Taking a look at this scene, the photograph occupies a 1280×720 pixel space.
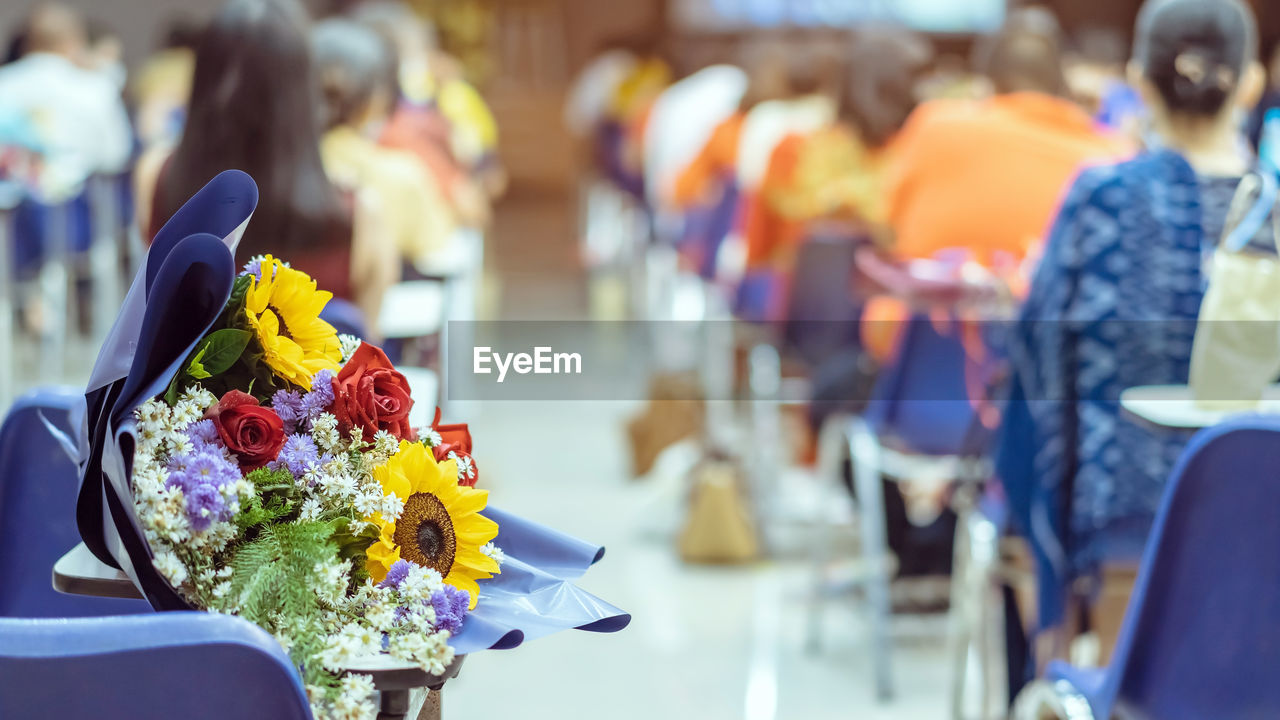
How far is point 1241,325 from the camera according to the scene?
1683 mm

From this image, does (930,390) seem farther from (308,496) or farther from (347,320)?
(308,496)

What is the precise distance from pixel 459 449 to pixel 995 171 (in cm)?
235

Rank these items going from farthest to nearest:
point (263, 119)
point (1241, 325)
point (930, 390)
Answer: point (930, 390) < point (263, 119) < point (1241, 325)

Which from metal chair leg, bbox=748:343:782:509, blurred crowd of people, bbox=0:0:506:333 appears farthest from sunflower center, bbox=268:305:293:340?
metal chair leg, bbox=748:343:782:509

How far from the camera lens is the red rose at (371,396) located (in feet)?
3.63

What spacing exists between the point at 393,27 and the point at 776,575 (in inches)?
92.4

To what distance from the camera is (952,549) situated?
147 inches

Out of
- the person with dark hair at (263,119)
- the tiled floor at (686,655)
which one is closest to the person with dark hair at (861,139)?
the tiled floor at (686,655)

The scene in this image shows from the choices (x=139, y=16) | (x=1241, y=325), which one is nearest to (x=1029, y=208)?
(x=1241, y=325)

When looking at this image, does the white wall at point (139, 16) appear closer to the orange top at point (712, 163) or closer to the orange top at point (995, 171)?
the orange top at point (712, 163)

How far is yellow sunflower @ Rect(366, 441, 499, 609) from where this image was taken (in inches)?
43.1

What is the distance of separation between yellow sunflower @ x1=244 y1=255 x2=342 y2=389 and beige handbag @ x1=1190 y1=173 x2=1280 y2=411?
1085mm

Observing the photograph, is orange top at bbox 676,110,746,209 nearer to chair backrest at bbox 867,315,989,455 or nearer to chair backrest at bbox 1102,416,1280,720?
chair backrest at bbox 867,315,989,455

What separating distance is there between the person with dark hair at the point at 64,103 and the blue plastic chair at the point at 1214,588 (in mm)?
4853
